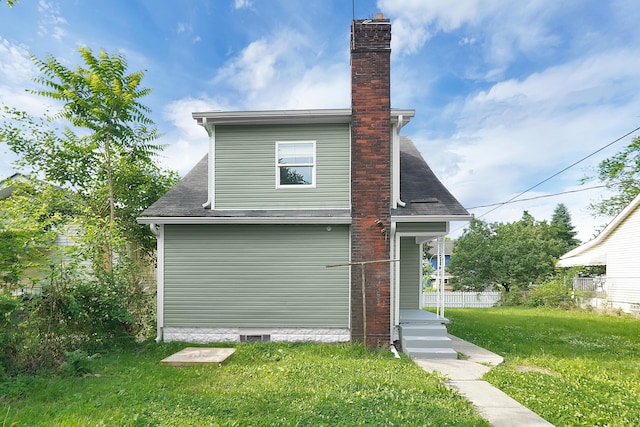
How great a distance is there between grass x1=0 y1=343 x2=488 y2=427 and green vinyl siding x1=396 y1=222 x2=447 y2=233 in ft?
8.93

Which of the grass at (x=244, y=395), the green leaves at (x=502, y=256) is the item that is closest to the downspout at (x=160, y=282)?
the grass at (x=244, y=395)

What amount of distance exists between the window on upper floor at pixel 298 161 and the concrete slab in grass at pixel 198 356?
3744 millimetres

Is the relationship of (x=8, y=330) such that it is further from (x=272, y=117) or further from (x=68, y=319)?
(x=272, y=117)

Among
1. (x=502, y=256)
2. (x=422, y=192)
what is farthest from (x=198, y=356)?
(x=502, y=256)

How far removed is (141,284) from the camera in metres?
8.08

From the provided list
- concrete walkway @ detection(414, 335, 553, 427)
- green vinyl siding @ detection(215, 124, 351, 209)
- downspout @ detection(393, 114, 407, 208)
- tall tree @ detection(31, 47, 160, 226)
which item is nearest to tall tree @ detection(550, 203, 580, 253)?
concrete walkway @ detection(414, 335, 553, 427)

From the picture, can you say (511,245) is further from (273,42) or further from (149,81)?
(149,81)

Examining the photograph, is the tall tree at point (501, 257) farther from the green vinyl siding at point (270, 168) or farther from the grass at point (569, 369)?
the green vinyl siding at point (270, 168)

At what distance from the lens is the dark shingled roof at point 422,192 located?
23.3ft

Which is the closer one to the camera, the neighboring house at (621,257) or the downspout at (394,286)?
the downspout at (394,286)

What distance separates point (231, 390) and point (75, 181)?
9435 millimetres

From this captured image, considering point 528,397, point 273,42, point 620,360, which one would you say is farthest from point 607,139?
point 273,42

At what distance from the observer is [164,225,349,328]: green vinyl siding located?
7348 mm

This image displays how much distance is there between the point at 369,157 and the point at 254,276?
3.79 metres
